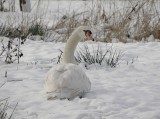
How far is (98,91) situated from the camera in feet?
12.6

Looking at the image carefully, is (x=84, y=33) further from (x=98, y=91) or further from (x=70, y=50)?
(x=98, y=91)

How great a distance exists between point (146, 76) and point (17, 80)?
1245 mm

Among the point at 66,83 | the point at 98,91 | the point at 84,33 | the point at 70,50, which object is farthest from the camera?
the point at 84,33

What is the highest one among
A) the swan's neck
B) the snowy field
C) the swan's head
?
the swan's head

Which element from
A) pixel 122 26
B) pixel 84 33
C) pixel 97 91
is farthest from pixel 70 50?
pixel 122 26

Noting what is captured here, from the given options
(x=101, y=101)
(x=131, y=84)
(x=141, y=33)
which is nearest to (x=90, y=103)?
(x=101, y=101)

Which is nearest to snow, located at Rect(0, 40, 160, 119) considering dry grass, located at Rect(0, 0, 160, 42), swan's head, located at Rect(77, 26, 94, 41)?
swan's head, located at Rect(77, 26, 94, 41)

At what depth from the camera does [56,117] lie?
317 centimetres

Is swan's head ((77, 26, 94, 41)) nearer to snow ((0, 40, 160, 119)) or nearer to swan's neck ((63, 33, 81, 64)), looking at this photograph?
swan's neck ((63, 33, 81, 64))

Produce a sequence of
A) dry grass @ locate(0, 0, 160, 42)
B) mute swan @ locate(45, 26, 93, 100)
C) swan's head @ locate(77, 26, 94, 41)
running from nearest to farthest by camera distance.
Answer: mute swan @ locate(45, 26, 93, 100), swan's head @ locate(77, 26, 94, 41), dry grass @ locate(0, 0, 160, 42)

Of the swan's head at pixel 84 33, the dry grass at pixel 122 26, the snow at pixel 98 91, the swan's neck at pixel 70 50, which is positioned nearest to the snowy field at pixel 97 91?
the snow at pixel 98 91

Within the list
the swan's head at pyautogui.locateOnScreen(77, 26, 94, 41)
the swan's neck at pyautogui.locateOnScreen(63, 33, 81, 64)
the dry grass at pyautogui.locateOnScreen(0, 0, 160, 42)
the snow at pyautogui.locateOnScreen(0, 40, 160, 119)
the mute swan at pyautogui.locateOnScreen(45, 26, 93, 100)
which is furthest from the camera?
the dry grass at pyautogui.locateOnScreen(0, 0, 160, 42)

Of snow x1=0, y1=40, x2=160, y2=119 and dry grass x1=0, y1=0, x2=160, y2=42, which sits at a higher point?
dry grass x1=0, y1=0, x2=160, y2=42

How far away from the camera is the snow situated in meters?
3.25
